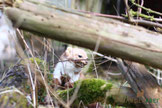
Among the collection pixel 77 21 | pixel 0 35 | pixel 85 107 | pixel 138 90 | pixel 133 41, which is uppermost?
pixel 77 21

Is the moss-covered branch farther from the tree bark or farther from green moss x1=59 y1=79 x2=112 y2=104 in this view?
the tree bark

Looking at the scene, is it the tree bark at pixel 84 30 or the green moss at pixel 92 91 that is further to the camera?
the green moss at pixel 92 91

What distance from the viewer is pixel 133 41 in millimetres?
1241

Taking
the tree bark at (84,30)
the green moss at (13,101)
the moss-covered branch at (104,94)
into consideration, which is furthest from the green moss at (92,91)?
the tree bark at (84,30)

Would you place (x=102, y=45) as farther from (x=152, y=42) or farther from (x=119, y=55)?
(x=152, y=42)

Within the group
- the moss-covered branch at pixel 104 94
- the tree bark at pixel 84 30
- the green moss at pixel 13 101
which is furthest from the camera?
the moss-covered branch at pixel 104 94

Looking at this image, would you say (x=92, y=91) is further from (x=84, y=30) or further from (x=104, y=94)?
(x=84, y=30)

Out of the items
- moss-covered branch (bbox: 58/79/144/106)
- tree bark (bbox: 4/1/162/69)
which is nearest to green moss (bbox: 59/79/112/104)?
moss-covered branch (bbox: 58/79/144/106)

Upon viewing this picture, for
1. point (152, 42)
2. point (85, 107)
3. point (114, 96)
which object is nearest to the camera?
point (152, 42)

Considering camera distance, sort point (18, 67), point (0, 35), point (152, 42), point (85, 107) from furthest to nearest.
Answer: point (18, 67) → point (85, 107) → point (0, 35) → point (152, 42)

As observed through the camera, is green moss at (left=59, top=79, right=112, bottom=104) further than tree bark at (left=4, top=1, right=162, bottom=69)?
Yes

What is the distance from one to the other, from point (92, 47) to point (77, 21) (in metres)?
0.21

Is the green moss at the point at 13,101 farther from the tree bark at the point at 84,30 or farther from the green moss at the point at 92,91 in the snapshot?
the tree bark at the point at 84,30

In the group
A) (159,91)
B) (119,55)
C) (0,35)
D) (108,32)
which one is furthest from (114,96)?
(0,35)
